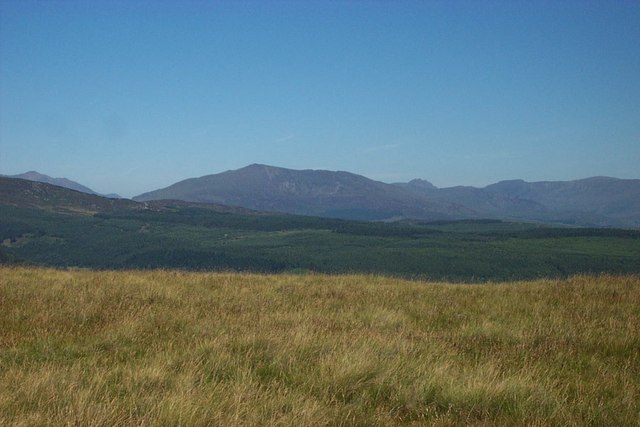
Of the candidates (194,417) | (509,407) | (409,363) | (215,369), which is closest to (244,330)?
(215,369)

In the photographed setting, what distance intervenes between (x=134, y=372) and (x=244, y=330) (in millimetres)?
2343

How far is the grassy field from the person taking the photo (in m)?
4.54

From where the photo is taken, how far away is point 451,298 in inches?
459

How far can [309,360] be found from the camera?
6.13 m

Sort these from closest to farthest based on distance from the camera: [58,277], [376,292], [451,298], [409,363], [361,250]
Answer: [409,363] → [451,298] → [376,292] → [58,277] → [361,250]

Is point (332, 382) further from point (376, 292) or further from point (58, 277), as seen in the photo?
point (58, 277)

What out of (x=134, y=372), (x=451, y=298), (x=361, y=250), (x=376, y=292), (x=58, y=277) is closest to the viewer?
(x=134, y=372)

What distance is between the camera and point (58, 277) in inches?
526

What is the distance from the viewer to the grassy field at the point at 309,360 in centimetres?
454

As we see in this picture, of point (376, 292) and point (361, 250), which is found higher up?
point (376, 292)

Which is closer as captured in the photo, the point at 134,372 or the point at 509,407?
the point at 509,407

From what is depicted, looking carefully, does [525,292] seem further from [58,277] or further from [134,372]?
[58,277]

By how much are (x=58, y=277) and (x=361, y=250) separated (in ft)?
587

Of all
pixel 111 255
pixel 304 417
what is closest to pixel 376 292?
pixel 304 417
